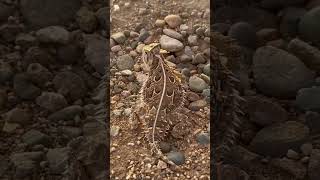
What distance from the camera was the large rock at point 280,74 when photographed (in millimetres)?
3201

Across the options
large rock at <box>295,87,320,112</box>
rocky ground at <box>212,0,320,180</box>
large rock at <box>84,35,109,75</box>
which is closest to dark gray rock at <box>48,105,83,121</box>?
large rock at <box>84,35,109,75</box>

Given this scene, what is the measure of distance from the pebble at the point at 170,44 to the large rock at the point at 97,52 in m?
0.31

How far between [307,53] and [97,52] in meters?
1.10

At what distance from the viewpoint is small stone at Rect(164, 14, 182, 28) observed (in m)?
3.51

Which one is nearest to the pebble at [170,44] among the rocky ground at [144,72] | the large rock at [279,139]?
the rocky ground at [144,72]

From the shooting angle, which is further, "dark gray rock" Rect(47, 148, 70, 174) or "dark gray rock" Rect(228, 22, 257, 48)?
"dark gray rock" Rect(228, 22, 257, 48)

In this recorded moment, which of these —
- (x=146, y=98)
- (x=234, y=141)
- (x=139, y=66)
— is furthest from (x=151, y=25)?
(x=234, y=141)

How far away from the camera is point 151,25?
3518mm

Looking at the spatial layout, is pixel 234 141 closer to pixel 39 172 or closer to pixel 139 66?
pixel 139 66

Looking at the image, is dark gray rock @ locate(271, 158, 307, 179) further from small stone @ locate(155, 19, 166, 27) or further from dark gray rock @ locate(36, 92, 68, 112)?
dark gray rock @ locate(36, 92, 68, 112)

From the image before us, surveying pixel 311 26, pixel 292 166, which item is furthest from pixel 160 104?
pixel 311 26

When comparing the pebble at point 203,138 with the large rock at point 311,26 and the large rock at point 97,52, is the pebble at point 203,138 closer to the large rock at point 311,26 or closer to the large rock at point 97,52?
the large rock at point 97,52

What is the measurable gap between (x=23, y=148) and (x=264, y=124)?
3.89ft

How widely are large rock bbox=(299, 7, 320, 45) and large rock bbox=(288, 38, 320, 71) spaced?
0.27 ft
